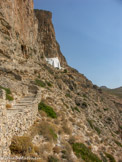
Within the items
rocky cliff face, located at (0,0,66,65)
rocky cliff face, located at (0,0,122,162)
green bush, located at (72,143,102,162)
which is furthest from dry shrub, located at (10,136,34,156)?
rocky cliff face, located at (0,0,66,65)

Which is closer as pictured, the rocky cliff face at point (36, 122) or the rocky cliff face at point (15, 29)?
the rocky cliff face at point (36, 122)

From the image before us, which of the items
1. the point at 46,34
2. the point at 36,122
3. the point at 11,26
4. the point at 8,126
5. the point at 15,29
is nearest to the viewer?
the point at 8,126

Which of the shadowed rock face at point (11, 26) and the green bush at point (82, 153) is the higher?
the shadowed rock face at point (11, 26)

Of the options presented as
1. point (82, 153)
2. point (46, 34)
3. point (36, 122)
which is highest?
point (46, 34)

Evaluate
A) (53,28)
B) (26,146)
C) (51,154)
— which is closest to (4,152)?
(26,146)

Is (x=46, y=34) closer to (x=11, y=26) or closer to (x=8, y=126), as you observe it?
(x=11, y=26)

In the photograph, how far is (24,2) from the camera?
2822 centimetres

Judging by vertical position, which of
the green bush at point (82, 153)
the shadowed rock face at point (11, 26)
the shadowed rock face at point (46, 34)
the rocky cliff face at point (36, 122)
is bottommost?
the green bush at point (82, 153)

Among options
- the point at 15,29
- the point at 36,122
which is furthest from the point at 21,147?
the point at 15,29

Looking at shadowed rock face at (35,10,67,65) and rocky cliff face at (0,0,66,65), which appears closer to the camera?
rocky cliff face at (0,0,66,65)

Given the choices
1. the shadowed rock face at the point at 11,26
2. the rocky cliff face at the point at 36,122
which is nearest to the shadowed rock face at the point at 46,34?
the shadowed rock face at the point at 11,26

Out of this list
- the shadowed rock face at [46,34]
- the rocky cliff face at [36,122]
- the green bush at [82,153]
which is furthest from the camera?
the shadowed rock face at [46,34]

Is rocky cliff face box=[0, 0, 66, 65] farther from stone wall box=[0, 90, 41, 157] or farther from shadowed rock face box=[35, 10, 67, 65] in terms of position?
shadowed rock face box=[35, 10, 67, 65]

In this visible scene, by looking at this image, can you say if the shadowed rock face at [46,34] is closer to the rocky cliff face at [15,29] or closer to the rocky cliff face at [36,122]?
the rocky cliff face at [15,29]
